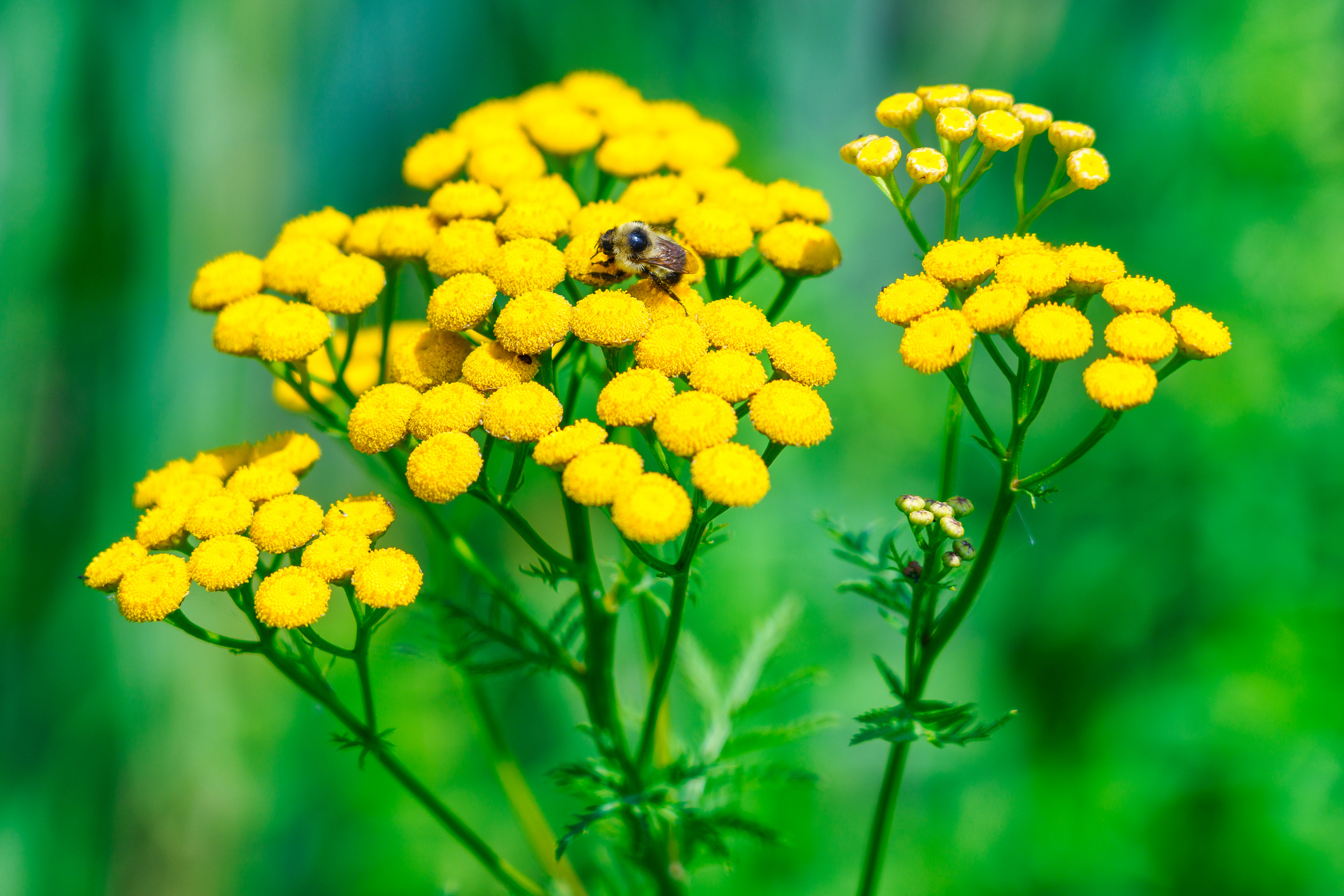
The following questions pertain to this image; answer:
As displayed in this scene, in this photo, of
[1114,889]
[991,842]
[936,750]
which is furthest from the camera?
[936,750]

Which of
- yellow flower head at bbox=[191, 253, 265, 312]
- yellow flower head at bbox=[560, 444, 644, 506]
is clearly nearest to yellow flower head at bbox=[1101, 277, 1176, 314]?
yellow flower head at bbox=[560, 444, 644, 506]

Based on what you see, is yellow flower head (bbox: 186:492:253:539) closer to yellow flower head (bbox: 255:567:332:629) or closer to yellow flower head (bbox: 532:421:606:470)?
yellow flower head (bbox: 255:567:332:629)

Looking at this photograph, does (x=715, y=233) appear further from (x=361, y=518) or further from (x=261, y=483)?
(x=261, y=483)

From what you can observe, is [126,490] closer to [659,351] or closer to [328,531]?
[328,531]

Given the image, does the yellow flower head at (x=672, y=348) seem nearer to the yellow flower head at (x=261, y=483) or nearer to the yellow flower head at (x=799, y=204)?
the yellow flower head at (x=799, y=204)

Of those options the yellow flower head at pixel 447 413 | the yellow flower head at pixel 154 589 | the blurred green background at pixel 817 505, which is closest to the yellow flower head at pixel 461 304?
the yellow flower head at pixel 447 413

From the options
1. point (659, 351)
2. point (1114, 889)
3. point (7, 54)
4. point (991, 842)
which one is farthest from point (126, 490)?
point (1114, 889)
